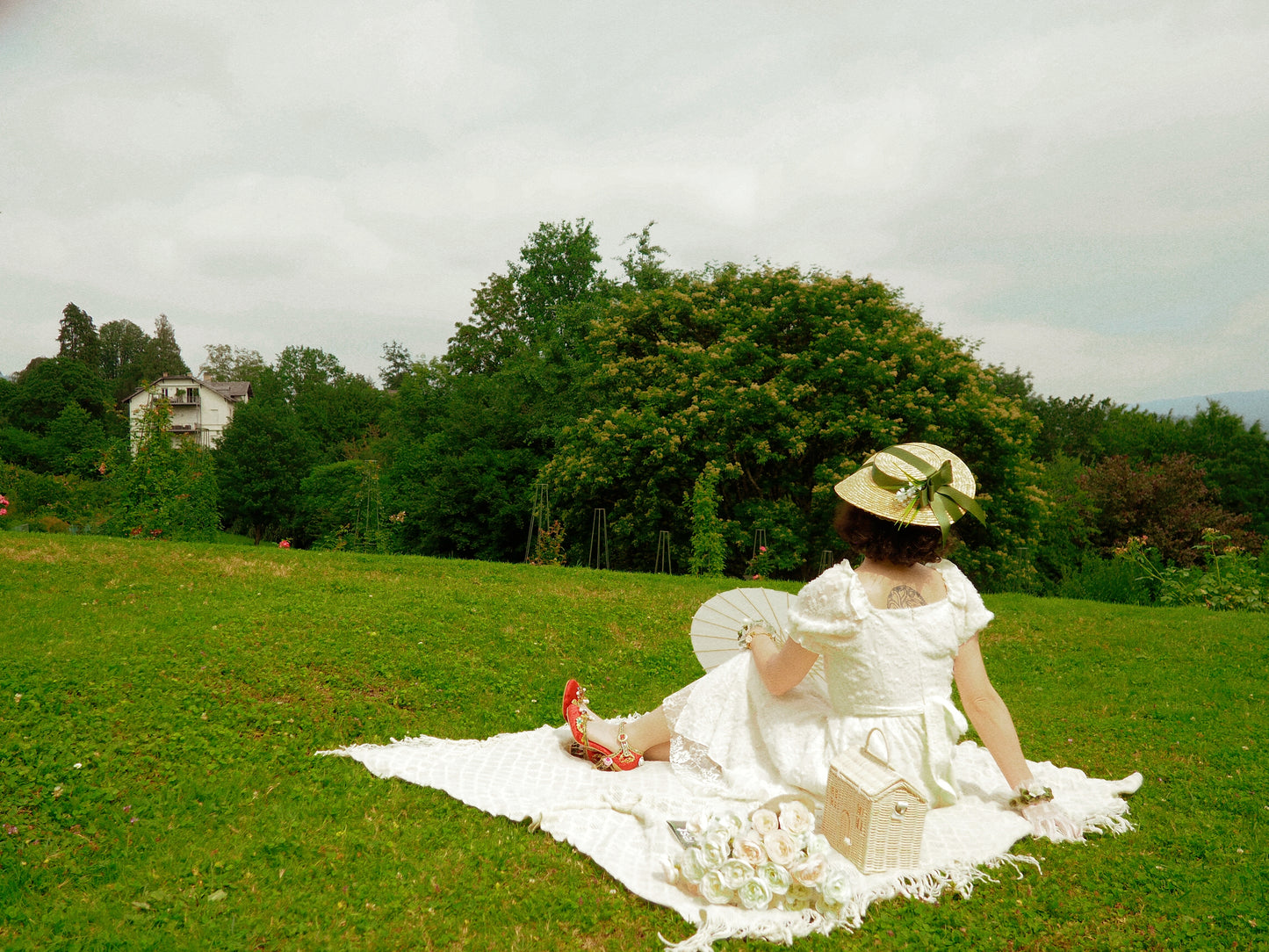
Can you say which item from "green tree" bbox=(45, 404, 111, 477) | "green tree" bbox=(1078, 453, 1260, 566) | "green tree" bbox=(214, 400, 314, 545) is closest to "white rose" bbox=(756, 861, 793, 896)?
"green tree" bbox=(1078, 453, 1260, 566)

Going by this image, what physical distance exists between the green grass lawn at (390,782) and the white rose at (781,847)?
29 cm

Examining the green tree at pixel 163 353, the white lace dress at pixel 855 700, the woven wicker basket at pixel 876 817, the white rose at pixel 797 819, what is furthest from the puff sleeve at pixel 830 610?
the green tree at pixel 163 353

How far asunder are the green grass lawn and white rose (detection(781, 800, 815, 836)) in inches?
14.0

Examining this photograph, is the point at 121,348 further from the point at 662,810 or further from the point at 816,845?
the point at 816,845

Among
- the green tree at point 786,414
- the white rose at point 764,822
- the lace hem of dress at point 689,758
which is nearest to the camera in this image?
the white rose at point 764,822

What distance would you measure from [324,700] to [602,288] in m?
21.7

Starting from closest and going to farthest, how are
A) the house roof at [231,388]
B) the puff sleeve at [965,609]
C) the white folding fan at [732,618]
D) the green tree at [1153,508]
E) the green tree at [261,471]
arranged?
1. the puff sleeve at [965,609]
2. the white folding fan at [732,618]
3. the green tree at [1153,508]
4. the green tree at [261,471]
5. the house roof at [231,388]

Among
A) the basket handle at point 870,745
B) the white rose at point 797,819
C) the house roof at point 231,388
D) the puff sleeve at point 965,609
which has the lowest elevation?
the white rose at point 797,819

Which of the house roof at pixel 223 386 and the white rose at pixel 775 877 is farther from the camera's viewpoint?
the house roof at pixel 223 386

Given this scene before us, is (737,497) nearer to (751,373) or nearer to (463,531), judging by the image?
(751,373)

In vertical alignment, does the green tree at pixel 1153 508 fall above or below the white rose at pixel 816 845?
above

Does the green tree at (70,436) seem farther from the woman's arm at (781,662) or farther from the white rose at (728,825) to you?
the white rose at (728,825)

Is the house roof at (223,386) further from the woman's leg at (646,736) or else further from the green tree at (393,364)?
the woman's leg at (646,736)

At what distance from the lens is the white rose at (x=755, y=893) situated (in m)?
2.70
